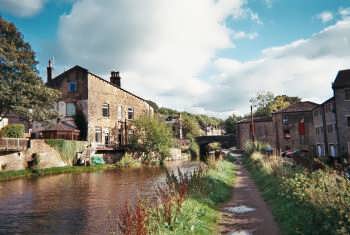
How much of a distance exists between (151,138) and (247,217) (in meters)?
29.5

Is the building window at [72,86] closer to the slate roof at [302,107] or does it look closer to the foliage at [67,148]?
the foliage at [67,148]

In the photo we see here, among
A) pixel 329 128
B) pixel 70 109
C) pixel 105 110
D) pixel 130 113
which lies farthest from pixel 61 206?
pixel 130 113

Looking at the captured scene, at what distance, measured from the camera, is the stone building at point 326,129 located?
31.7 m

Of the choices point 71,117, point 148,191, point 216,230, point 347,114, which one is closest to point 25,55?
point 71,117

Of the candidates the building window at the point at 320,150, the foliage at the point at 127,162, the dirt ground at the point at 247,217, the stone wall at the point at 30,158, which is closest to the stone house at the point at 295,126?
the building window at the point at 320,150

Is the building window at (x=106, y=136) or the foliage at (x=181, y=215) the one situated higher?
the building window at (x=106, y=136)

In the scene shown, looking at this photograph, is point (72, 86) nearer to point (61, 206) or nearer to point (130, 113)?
point (130, 113)

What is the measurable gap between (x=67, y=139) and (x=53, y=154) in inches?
179

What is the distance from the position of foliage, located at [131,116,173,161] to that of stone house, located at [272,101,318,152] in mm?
19370

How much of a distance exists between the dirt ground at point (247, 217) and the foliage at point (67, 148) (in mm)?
21072

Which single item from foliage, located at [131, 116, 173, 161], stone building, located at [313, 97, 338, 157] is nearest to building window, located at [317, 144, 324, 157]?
stone building, located at [313, 97, 338, 157]

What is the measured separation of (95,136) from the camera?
37531 mm

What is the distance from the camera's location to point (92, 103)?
1467 inches

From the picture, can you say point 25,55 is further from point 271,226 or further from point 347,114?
point 347,114
